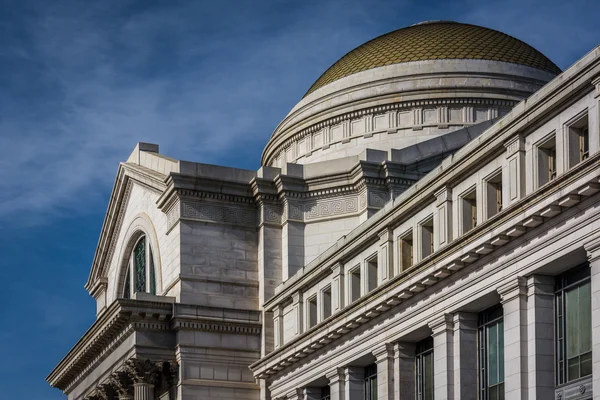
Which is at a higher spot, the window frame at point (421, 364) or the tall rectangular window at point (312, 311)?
the tall rectangular window at point (312, 311)

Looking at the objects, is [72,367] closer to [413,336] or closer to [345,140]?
[345,140]

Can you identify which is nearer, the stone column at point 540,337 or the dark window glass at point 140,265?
the stone column at point 540,337

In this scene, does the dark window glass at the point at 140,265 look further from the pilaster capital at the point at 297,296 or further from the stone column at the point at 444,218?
the stone column at the point at 444,218

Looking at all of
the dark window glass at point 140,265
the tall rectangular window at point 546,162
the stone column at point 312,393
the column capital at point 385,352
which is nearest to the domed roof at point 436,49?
the dark window glass at point 140,265

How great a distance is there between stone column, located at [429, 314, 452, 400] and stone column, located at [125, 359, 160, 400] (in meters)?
18.5

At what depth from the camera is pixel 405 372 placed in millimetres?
43094

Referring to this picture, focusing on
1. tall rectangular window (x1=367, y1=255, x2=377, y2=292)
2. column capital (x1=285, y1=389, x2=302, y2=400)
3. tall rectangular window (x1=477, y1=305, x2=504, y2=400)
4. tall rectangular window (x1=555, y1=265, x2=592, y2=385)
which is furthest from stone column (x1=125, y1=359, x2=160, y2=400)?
tall rectangular window (x1=555, y1=265, x2=592, y2=385)

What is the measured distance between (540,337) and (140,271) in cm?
3340

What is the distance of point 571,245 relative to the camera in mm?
33156

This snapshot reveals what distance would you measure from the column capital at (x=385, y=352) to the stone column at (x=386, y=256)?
2.22m

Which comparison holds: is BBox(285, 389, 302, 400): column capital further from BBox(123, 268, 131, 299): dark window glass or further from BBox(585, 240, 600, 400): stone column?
BBox(585, 240, 600, 400): stone column

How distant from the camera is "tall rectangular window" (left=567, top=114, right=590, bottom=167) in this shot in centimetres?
3412

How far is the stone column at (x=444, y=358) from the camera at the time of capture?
39.3m

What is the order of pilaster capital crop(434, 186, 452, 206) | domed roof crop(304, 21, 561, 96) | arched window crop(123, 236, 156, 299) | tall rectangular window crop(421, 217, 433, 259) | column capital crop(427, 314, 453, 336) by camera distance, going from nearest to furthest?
column capital crop(427, 314, 453, 336) < pilaster capital crop(434, 186, 452, 206) < tall rectangular window crop(421, 217, 433, 259) < arched window crop(123, 236, 156, 299) < domed roof crop(304, 21, 561, 96)
